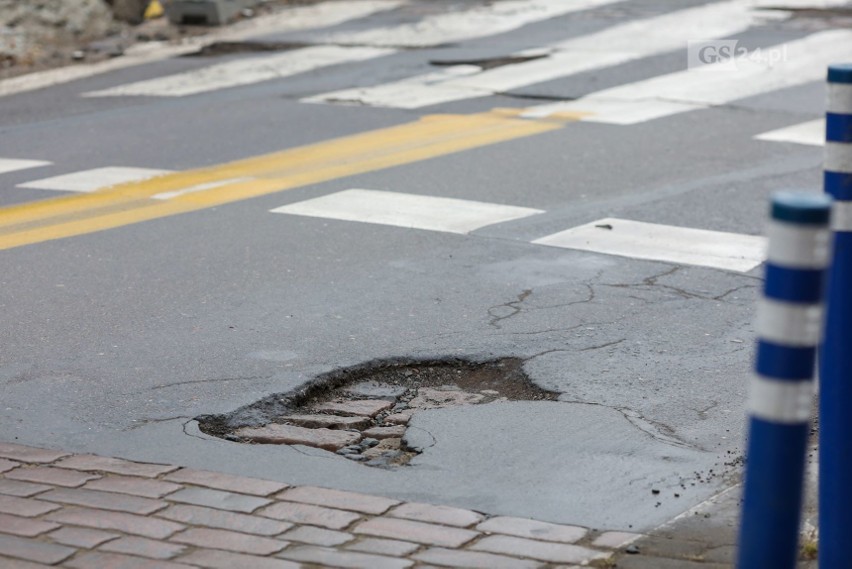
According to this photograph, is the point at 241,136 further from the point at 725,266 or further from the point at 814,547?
the point at 814,547

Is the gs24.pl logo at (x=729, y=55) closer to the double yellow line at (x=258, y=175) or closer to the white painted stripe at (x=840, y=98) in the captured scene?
the double yellow line at (x=258, y=175)

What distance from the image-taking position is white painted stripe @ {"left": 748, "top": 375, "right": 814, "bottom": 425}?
8.90 feet

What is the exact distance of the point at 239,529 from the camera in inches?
168

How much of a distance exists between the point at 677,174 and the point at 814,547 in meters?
5.95

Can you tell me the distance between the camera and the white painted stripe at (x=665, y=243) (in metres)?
7.67

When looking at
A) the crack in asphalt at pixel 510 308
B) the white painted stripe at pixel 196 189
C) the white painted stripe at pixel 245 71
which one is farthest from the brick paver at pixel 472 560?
the white painted stripe at pixel 245 71

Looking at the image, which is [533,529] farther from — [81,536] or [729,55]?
[729,55]

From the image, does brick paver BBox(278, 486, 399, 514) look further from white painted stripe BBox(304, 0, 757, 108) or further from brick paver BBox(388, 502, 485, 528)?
white painted stripe BBox(304, 0, 757, 108)

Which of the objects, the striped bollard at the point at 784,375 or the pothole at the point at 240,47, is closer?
the striped bollard at the point at 784,375

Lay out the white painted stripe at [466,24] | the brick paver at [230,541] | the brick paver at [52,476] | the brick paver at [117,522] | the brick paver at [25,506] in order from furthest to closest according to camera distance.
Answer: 1. the white painted stripe at [466,24]
2. the brick paver at [52,476]
3. the brick paver at [25,506]
4. the brick paver at [117,522]
5. the brick paver at [230,541]

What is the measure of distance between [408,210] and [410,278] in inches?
59.2

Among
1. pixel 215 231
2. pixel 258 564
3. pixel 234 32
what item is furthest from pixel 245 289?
pixel 234 32

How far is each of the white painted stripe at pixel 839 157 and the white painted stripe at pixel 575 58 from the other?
29.5 ft

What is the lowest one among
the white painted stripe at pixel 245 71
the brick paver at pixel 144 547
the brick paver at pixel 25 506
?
the brick paver at pixel 144 547
